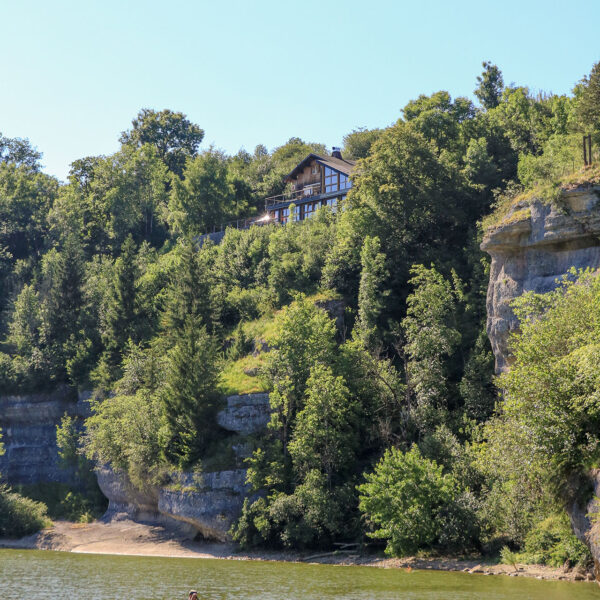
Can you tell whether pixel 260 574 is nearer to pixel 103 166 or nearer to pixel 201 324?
pixel 201 324

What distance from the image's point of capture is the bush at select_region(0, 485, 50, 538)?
6469cm

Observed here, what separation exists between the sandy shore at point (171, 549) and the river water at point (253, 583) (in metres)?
1.26

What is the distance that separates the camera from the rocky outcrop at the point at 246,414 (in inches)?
2256

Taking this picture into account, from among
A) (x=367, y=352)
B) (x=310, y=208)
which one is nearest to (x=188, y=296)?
(x=367, y=352)

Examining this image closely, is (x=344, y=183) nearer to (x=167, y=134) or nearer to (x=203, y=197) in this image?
(x=203, y=197)

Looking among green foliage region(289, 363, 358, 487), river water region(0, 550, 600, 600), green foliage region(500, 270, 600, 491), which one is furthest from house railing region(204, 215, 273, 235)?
green foliage region(500, 270, 600, 491)

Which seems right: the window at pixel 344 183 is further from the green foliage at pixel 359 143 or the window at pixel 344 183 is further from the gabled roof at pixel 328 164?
the green foliage at pixel 359 143

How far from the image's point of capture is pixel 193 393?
5838cm

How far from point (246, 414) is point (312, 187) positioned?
3859 centimetres

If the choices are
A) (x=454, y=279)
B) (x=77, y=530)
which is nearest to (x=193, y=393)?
(x=77, y=530)

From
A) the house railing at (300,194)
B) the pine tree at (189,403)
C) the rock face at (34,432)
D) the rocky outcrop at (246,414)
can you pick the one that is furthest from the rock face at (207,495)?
the house railing at (300,194)

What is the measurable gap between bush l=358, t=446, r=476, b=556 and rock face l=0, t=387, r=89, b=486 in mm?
35213

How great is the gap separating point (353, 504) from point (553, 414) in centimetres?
2117

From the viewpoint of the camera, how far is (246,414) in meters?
57.8
